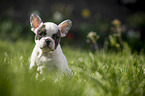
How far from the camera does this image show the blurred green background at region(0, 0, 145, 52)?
563cm

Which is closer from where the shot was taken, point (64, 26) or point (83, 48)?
point (64, 26)

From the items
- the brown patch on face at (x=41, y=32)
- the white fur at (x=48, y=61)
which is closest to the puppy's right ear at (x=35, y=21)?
the brown patch on face at (x=41, y=32)

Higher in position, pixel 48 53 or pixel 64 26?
pixel 64 26

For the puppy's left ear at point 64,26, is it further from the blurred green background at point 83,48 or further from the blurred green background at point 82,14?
the blurred green background at point 82,14

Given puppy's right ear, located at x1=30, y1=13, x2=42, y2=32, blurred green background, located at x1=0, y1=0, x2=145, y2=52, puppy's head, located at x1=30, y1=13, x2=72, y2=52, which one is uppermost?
puppy's right ear, located at x1=30, y1=13, x2=42, y2=32

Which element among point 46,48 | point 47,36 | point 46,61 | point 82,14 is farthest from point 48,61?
point 82,14

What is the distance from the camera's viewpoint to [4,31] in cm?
454

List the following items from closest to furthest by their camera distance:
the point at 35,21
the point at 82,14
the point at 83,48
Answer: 1. the point at 35,21
2. the point at 83,48
3. the point at 82,14

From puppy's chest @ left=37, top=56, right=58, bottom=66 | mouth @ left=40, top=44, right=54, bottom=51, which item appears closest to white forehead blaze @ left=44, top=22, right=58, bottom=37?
mouth @ left=40, top=44, right=54, bottom=51

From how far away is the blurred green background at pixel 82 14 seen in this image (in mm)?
5627

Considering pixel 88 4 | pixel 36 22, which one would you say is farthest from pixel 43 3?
pixel 36 22

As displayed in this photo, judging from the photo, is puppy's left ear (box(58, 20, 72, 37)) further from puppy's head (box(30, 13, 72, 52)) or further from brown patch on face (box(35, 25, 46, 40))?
brown patch on face (box(35, 25, 46, 40))

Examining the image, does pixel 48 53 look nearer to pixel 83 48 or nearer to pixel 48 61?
pixel 48 61

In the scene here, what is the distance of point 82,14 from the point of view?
292 inches
